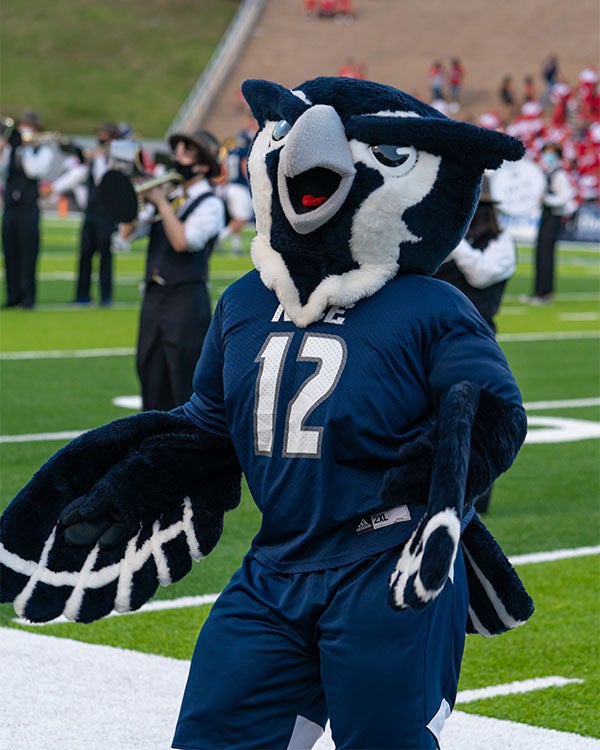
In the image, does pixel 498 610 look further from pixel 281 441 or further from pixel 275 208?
pixel 275 208

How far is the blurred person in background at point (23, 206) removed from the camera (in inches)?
701

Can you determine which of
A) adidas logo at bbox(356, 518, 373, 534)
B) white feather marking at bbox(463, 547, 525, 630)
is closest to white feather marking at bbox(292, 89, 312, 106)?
adidas logo at bbox(356, 518, 373, 534)

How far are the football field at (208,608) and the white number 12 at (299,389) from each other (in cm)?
163

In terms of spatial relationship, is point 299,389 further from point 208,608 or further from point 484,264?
point 484,264

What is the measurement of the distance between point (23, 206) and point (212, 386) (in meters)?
15.3

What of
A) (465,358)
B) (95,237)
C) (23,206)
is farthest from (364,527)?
(95,237)

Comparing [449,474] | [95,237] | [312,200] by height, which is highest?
[312,200]

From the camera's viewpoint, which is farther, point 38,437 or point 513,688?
point 38,437

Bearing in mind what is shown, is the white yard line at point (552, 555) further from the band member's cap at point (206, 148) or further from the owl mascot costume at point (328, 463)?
the owl mascot costume at point (328, 463)

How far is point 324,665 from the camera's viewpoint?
295cm

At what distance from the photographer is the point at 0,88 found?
5938 centimetres

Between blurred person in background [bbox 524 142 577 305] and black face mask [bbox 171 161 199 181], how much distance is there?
12.4 m

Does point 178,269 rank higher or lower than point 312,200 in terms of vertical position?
lower

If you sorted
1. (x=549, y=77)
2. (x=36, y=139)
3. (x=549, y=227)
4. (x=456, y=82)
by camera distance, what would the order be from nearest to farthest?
(x=36, y=139), (x=549, y=227), (x=549, y=77), (x=456, y=82)
